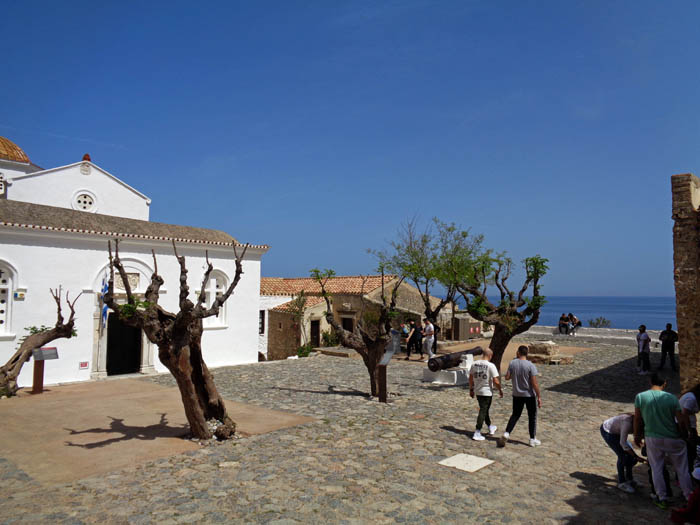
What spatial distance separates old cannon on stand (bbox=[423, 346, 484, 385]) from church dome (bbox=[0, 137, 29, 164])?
81.2 feet

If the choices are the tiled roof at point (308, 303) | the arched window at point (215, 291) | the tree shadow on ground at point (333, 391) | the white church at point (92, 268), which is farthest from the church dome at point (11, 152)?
the tree shadow on ground at point (333, 391)

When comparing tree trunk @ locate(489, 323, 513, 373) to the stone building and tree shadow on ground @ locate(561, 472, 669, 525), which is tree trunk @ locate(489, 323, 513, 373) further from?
the stone building

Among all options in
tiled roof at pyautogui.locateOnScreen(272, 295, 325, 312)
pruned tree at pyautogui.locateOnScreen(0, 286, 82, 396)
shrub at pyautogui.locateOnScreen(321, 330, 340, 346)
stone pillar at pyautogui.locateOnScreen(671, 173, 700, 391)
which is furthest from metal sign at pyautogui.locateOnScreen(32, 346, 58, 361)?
stone pillar at pyautogui.locateOnScreen(671, 173, 700, 391)

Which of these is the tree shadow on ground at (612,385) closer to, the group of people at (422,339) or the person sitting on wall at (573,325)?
the group of people at (422,339)

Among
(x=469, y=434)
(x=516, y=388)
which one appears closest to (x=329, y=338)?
(x=469, y=434)

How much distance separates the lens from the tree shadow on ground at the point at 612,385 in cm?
1318

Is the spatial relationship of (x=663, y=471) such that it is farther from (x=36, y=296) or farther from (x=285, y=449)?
(x=36, y=296)

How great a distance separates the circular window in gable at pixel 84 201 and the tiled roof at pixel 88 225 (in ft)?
17.8

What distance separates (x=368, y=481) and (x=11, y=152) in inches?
1114

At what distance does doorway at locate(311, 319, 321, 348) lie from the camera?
28.6m

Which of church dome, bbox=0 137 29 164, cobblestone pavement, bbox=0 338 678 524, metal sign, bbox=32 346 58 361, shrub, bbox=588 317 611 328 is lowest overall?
cobblestone pavement, bbox=0 338 678 524

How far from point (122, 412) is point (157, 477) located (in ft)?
16.9

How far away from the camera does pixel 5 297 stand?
14891 mm

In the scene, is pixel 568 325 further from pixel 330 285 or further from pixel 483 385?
pixel 483 385
